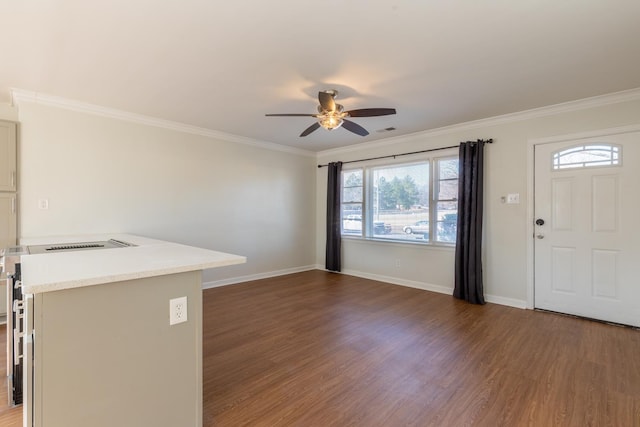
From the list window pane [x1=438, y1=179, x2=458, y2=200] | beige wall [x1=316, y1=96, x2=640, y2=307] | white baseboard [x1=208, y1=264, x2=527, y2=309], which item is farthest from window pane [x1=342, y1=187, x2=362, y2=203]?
window pane [x1=438, y1=179, x2=458, y2=200]

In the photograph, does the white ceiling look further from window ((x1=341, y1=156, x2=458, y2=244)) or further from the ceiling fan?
window ((x1=341, y1=156, x2=458, y2=244))

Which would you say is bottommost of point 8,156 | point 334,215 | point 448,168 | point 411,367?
point 411,367

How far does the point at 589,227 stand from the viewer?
11.4 feet

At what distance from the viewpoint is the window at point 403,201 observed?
4.63 meters

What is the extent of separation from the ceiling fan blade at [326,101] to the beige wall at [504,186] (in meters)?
2.38

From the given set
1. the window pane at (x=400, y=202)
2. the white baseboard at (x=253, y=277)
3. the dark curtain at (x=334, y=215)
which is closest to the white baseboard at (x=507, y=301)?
the window pane at (x=400, y=202)

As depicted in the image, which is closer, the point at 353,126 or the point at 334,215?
the point at 353,126

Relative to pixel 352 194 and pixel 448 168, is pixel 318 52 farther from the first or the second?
pixel 352 194

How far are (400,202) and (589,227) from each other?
2.45 m

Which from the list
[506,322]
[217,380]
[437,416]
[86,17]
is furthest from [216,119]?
[506,322]

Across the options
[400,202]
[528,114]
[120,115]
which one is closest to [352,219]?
[400,202]

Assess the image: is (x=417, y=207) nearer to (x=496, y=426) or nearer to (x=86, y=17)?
(x=496, y=426)

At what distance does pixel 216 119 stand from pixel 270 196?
1796 millimetres

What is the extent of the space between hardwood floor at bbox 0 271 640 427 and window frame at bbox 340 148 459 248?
1.22 m
